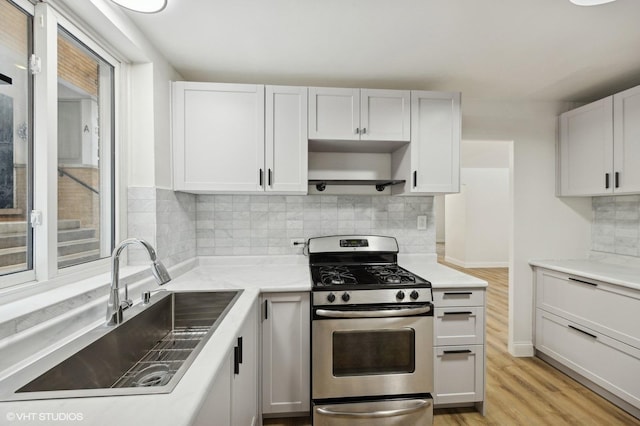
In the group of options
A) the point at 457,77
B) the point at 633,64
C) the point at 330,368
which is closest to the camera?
the point at 330,368

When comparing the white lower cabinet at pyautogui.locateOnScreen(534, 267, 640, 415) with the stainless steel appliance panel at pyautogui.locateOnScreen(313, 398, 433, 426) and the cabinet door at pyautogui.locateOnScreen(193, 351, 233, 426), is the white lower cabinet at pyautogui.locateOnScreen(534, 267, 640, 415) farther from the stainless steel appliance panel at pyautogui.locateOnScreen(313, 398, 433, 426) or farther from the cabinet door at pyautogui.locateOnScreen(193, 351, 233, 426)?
the cabinet door at pyautogui.locateOnScreen(193, 351, 233, 426)

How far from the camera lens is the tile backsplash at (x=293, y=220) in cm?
248

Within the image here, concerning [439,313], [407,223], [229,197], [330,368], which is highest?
[229,197]

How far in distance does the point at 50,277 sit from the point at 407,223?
2.39 m

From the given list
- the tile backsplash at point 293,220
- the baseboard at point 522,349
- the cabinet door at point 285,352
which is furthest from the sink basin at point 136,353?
the baseboard at point 522,349

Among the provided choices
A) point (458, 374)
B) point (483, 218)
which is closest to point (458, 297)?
point (458, 374)

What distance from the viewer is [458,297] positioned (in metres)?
1.98

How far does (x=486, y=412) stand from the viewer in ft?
6.62

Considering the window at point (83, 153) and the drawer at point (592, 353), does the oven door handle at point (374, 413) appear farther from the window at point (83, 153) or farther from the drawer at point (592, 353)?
the window at point (83, 153)

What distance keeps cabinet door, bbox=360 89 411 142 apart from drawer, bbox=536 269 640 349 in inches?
69.6

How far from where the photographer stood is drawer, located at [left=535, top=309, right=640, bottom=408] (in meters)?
1.95

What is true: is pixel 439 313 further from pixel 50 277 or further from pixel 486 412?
pixel 50 277

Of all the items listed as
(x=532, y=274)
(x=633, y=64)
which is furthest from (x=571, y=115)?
(x=532, y=274)

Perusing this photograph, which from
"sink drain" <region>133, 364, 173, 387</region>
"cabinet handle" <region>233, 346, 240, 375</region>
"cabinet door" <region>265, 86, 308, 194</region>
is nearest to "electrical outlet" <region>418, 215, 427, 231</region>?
"cabinet door" <region>265, 86, 308, 194</region>
